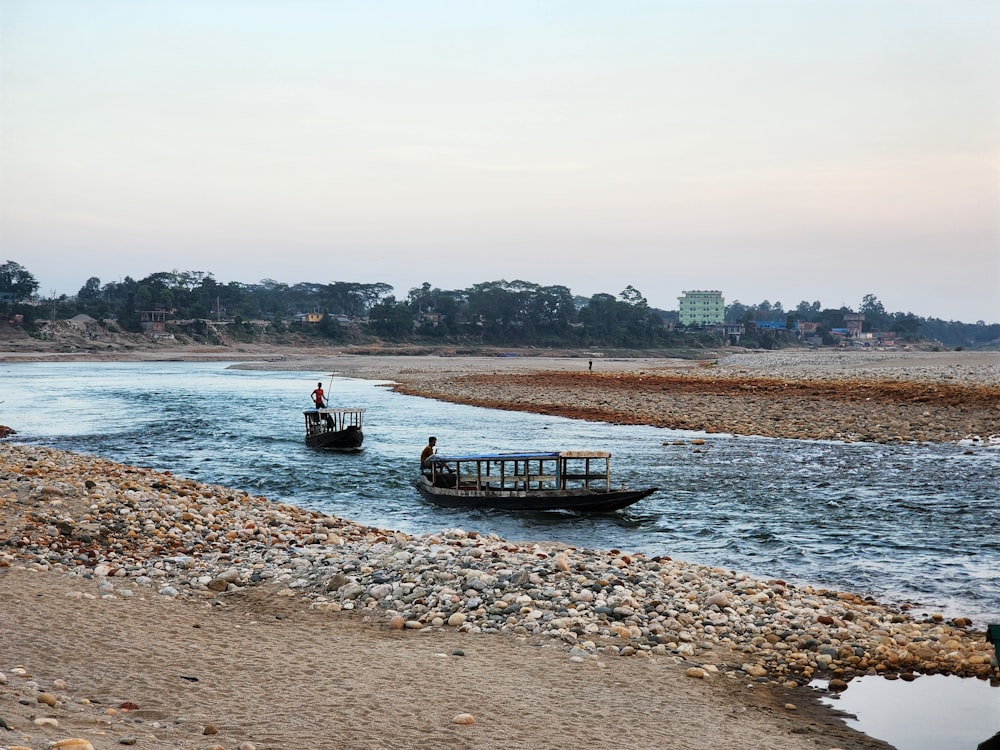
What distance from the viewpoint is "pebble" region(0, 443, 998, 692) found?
10648mm

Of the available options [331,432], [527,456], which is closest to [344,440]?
[331,432]

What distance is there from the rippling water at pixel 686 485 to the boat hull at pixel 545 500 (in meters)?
0.34

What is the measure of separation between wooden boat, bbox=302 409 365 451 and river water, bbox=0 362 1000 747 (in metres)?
0.59

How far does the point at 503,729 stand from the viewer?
7.90 m

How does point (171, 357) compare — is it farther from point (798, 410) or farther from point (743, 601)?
point (743, 601)

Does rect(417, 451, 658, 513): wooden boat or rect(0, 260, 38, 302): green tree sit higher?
rect(0, 260, 38, 302): green tree

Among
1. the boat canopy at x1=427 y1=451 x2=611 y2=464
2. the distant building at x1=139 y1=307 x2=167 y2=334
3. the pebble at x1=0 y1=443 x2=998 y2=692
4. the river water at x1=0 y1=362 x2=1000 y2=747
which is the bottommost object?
the river water at x1=0 y1=362 x2=1000 y2=747

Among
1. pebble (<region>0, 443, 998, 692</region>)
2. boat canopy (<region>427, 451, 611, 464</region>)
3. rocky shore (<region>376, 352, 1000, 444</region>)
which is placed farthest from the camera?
rocky shore (<region>376, 352, 1000, 444</region>)

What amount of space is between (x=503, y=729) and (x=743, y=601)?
5.55m

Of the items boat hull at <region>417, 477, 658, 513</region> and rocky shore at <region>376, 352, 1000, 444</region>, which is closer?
boat hull at <region>417, 477, 658, 513</region>

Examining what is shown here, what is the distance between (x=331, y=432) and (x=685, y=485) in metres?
14.4

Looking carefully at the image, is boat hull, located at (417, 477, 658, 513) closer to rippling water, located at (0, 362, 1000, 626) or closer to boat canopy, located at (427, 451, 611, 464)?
rippling water, located at (0, 362, 1000, 626)

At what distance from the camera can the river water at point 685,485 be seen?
16141 mm

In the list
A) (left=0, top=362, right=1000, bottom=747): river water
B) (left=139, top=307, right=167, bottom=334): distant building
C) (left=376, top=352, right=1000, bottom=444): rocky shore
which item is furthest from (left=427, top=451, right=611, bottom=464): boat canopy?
(left=139, top=307, right=167, bottom=334): distant building
